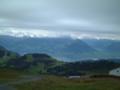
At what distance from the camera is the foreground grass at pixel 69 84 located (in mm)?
7977

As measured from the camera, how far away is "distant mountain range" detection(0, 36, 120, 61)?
8727 millimetres

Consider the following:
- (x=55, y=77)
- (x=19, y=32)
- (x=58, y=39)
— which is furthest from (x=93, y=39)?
(x=19, y=32)

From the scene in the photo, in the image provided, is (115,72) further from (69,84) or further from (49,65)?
(49,65)

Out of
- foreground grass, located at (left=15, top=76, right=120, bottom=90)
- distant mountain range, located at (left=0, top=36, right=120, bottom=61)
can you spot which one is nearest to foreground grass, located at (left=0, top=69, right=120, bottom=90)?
foreground grass, located at (left=15, top=76, right=120, bottom=90)

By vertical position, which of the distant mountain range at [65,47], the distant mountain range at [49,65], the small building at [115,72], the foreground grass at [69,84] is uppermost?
the distant mountain range at [65,47]

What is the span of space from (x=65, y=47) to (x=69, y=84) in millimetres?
1230

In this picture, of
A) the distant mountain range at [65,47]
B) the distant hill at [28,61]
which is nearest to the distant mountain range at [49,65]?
the distant hill at [28,61]

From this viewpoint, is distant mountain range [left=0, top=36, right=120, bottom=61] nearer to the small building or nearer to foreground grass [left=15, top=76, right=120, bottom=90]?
the small building

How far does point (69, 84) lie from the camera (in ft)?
27.2

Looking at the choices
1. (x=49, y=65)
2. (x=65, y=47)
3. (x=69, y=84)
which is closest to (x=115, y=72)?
(x=69, y=84)

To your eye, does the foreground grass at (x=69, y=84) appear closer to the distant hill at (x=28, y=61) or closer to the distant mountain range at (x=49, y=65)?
the distant mountain range at (x=49, y=65)

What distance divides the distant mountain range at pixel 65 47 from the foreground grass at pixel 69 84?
736 mm

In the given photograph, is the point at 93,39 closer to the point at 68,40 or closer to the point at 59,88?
the point at 68,40

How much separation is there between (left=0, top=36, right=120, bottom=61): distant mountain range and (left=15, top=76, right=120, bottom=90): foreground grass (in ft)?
2.41
